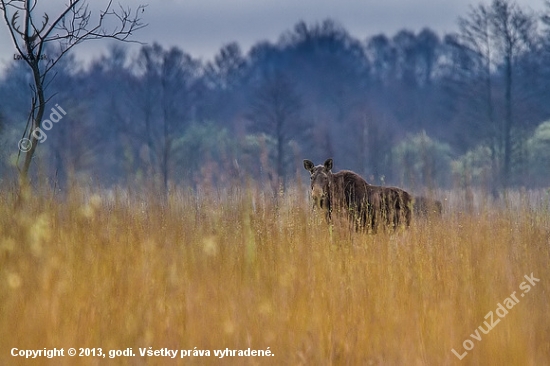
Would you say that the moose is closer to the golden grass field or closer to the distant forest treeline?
the golden grass field

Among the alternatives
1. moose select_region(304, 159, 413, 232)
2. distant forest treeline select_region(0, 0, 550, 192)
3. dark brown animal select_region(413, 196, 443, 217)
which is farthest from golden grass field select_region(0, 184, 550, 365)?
distant forest treeline select_region(0, 0, 550, 192)

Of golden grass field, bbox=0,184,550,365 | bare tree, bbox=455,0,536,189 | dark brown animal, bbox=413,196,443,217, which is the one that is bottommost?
golden grass field, bbox=0,184,550,365

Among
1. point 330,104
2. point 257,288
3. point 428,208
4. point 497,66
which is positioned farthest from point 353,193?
point 330,104

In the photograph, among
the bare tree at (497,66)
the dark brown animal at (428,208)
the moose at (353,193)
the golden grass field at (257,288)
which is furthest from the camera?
the bare tree at (497,66)

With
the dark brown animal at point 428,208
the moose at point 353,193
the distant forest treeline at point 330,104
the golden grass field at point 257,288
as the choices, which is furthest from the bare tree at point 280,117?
the golden grass field at point 257,288

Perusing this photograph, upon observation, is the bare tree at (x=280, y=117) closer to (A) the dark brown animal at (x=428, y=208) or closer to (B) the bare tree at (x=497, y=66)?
(B) the bare tree at (x=497, y=66)

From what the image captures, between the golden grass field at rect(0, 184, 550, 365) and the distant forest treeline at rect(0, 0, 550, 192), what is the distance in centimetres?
817

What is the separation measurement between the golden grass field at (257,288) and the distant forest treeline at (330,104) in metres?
8.17

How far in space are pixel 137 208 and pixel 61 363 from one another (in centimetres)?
286

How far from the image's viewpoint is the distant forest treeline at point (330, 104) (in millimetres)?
27906

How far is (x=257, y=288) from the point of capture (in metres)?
4.93

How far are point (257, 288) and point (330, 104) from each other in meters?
43.6

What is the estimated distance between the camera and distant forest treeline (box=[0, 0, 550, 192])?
27.9 metres

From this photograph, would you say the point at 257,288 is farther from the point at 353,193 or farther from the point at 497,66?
the point at 497,66
